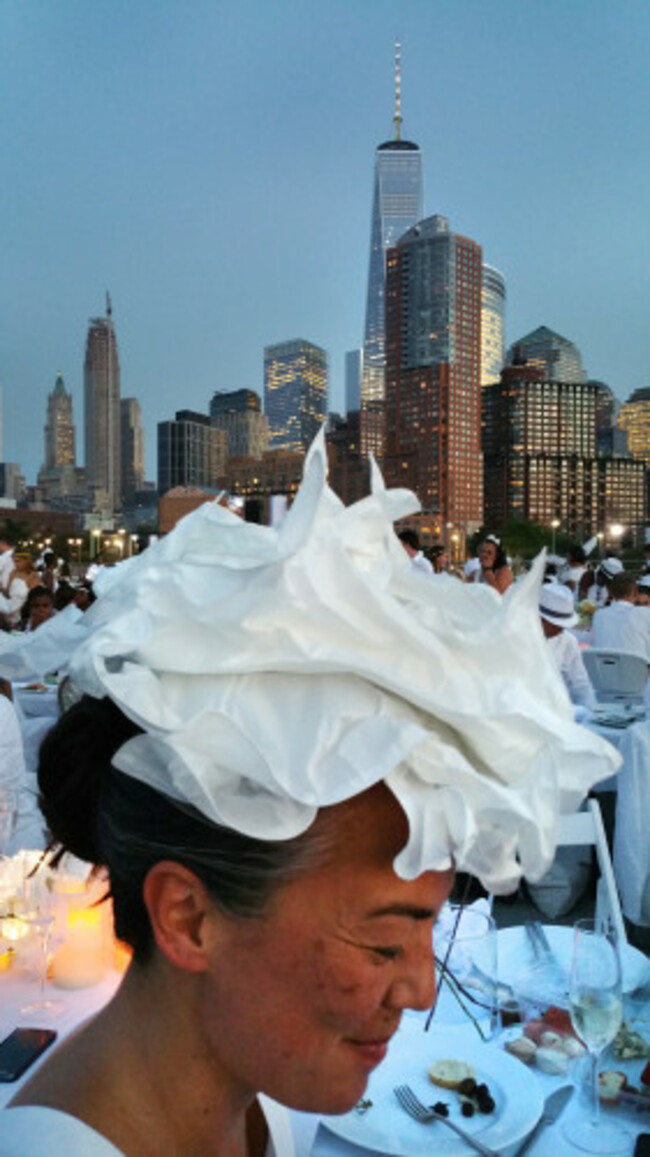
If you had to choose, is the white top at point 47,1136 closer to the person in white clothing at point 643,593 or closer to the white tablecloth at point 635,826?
the white tablecloth at point 635,826

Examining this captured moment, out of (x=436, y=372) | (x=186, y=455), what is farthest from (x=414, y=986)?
(x=186, y=455)

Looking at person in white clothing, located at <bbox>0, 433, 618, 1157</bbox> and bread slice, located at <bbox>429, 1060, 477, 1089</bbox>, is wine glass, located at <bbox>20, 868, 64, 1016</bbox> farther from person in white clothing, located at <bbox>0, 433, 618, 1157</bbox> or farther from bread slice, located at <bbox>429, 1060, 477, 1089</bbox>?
person in white clothing, located at <bbox>0, 433, 618, 1157</bbox>

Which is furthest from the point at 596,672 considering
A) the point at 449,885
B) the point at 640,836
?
the point at 449,885

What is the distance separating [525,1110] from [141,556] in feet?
4.81

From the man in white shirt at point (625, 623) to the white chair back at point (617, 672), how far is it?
0.13 meters

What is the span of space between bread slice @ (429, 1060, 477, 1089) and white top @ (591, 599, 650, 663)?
298 inches

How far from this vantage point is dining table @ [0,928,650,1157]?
1645mm

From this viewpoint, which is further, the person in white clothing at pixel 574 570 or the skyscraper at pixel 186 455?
the skyscraper at pixel 186 455

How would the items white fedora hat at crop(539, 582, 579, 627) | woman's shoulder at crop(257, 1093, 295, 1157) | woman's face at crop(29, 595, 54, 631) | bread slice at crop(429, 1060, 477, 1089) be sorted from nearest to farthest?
woman's shoulder at crop(257, 1093, 295, 1157)
bread slice at crop(429, 1060, 477, 1089)
white fedora hat at crop(539, 582, 579, 627)
woman's face at crop(29, 595, 54, 631)

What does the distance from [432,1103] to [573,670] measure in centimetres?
576

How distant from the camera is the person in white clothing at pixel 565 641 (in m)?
6.86

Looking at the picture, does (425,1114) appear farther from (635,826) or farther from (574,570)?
(574,570)

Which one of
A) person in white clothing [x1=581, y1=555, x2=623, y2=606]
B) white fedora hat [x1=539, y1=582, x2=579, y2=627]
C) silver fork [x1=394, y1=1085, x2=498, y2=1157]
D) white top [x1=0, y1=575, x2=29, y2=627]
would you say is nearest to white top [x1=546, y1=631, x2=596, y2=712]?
white fedora hat [x1=539, y1=582, x2=579, y2=627]

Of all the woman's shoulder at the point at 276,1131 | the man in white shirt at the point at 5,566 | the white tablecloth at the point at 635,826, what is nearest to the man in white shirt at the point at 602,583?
Answer: the man in white shirt at the point at 5,566
